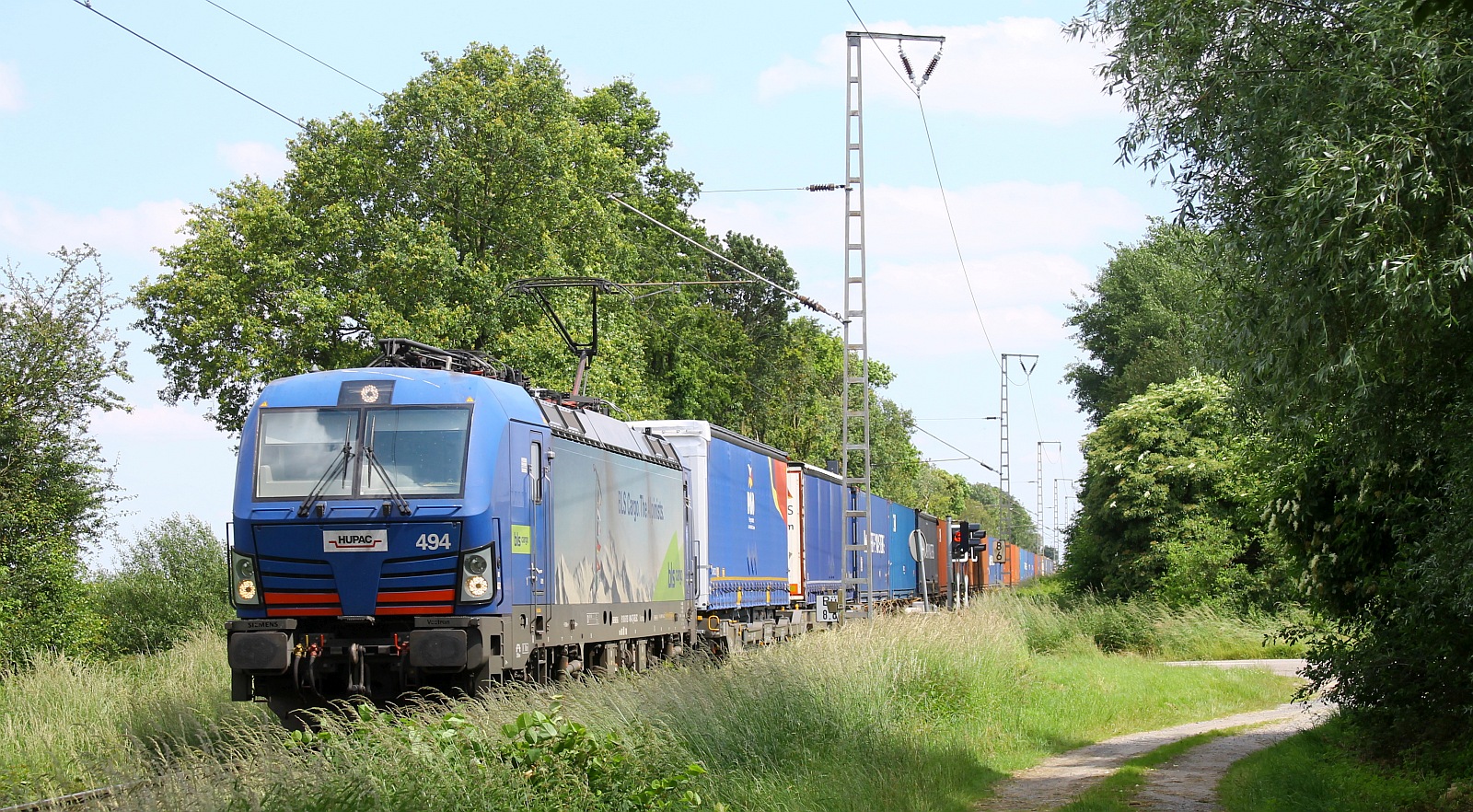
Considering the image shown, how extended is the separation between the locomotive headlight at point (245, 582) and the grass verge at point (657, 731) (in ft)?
3.36

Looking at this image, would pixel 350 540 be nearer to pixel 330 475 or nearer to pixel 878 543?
pixel 330 475

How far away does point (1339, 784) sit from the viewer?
11.4 meters

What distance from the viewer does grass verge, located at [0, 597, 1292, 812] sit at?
7.67m

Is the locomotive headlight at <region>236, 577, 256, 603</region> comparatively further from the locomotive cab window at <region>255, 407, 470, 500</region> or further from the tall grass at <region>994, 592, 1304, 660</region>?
the tall grass at <region>994, 592, 1304, 660</region>

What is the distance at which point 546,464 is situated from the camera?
13148 mm

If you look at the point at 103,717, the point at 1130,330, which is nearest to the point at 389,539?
the point at 103,717

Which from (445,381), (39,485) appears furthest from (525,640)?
(39,485)

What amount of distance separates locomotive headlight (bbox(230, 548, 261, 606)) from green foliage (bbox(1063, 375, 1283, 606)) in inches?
793

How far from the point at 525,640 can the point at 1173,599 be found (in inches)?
774

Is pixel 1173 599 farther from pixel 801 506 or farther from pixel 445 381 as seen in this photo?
pixel 445 381

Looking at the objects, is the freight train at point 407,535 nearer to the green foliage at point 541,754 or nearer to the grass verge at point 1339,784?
the green foliage at point 541,754

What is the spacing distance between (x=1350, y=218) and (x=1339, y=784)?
6.08m

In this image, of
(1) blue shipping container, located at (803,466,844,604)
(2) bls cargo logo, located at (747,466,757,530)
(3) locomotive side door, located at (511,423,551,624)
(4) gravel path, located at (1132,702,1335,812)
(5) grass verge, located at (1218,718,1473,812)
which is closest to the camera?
(5) grass verge, located at (1218,718,1473,812)

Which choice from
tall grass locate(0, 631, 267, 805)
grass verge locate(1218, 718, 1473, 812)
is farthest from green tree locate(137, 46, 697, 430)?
grass verge locate(1218, 718, 1473, 812)
